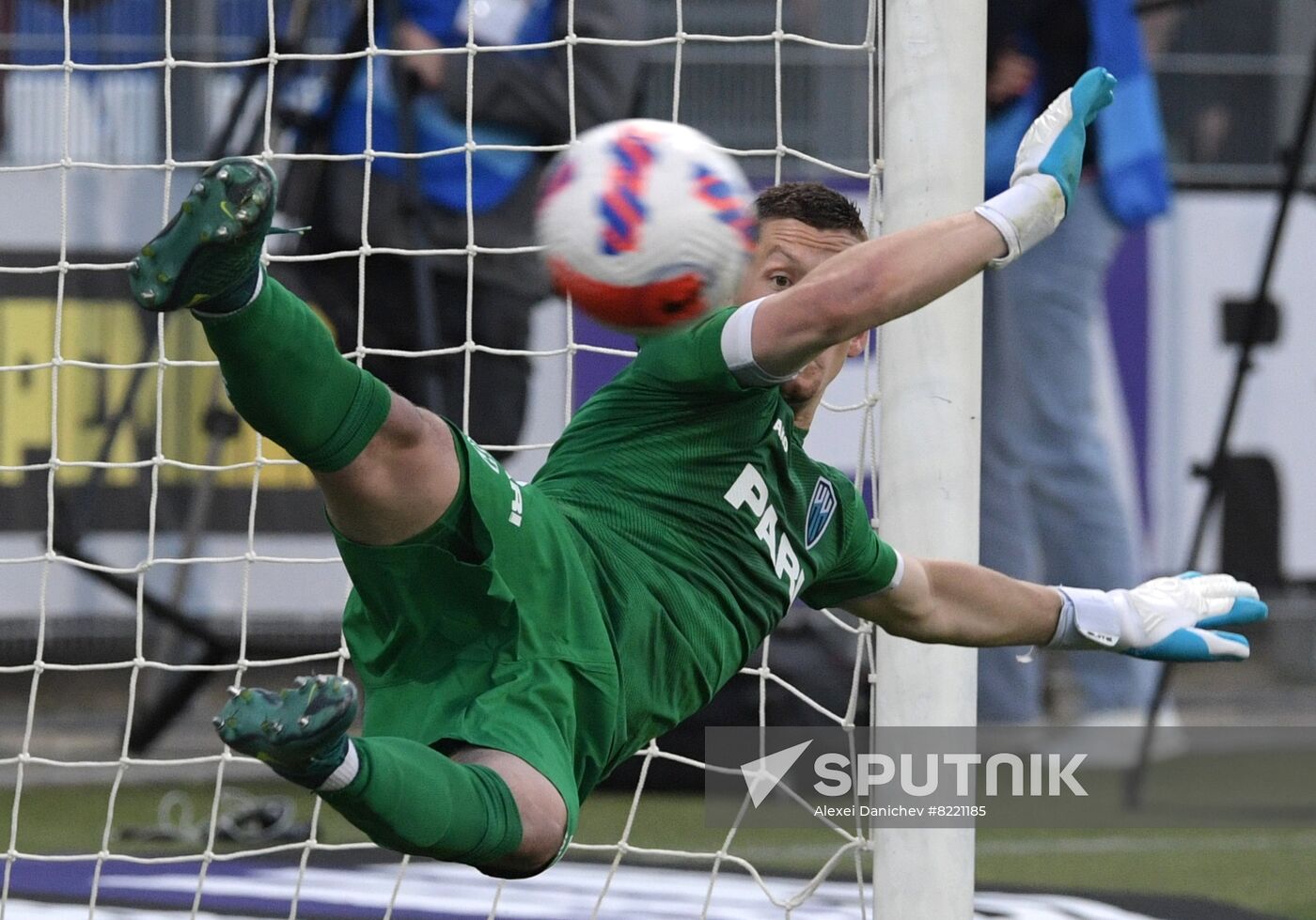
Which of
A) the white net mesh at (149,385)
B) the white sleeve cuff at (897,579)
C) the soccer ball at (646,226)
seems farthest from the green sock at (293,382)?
the white net mesh at (149,385)

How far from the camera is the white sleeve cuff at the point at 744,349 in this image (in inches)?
101

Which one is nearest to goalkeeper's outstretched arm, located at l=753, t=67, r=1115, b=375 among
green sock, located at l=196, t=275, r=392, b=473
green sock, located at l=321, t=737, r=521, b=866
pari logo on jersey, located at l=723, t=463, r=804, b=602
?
pari logo on jersey, located at l=723, t=463, r=804, b=602

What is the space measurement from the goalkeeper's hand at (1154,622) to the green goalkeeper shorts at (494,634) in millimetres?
1019

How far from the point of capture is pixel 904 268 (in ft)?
8.22

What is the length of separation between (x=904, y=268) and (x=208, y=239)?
90cm

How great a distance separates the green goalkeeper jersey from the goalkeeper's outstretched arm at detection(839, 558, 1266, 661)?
1.21ft

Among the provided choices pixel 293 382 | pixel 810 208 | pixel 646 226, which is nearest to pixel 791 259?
pixel 810 208

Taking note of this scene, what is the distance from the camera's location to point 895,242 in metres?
2.54

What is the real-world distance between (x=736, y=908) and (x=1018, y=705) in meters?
A: 2.46

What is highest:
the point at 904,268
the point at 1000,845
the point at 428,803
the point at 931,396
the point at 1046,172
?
the point at 1046,172

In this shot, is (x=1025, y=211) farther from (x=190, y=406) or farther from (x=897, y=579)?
(x=190, y=406)

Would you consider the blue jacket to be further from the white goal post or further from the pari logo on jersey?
the pari logo on jersey

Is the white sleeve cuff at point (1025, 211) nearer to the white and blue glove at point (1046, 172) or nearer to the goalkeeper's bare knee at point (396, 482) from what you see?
the white and blue glove at point (1046, 172)

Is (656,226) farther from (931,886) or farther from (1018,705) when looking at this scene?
(1018,705)
